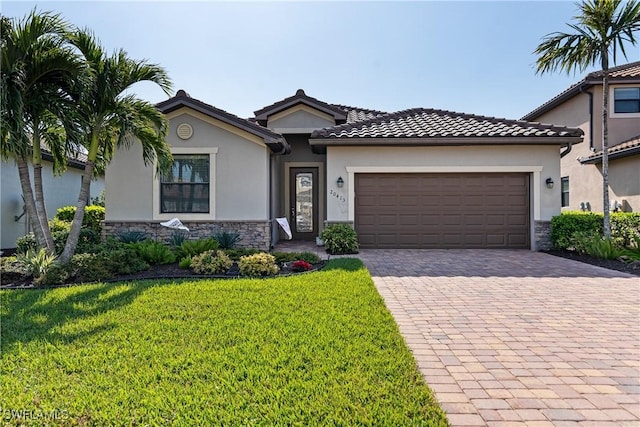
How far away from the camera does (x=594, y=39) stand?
34.7 feet

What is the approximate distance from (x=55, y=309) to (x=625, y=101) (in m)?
20.9

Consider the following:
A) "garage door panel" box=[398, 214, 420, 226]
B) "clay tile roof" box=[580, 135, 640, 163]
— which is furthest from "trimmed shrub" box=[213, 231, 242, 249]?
"clay tile roof" box=[580, 135, 640, 163]

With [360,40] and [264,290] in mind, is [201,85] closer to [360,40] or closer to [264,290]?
[360,40]

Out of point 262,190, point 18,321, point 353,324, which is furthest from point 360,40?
point 18,321

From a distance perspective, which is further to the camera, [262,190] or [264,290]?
[262,190]

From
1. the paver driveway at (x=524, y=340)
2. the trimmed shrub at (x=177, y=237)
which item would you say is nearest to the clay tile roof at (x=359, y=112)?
the trimmed shrub at (x=177, y=237)

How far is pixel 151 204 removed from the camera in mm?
11422

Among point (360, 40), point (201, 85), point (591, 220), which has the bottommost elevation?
point (591, 220)

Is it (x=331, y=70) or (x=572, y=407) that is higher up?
(x=331, y=70)

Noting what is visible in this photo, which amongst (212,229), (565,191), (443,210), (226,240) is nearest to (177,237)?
(212,229)

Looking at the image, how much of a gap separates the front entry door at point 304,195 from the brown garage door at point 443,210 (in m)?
2.70

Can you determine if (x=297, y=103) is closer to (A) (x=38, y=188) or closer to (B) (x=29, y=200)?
(A) (x=38, y=188)

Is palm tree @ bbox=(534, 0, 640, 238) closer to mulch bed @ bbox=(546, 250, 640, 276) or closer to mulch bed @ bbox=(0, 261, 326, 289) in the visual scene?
mulch bed @ bbox=(546, 250, 640, 276)

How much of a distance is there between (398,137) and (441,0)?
403 centimetres
